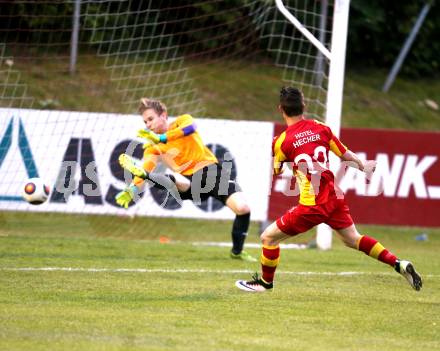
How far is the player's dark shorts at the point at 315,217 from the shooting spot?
27.7 ft

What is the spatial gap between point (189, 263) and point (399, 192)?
6257mm

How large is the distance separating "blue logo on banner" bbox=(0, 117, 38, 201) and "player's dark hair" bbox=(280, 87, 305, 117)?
285 inches

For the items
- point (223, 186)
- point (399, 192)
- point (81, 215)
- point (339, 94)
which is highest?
point (339, 94)

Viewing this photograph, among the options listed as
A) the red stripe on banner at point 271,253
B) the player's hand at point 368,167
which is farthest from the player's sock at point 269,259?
the player's hand at point 368,167

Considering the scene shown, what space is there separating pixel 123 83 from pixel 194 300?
37.3ft

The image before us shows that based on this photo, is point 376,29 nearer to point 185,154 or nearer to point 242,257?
point 185,154

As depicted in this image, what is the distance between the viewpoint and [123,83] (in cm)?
1911

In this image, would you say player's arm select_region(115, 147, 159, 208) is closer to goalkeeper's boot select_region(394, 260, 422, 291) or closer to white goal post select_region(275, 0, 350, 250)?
white goal post select_region(275, 0, 350, 250)

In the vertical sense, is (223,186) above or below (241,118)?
above

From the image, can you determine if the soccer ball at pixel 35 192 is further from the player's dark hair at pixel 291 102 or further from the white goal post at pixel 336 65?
the white goal post at pixel 336 65

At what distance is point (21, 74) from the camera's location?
18.5 metres

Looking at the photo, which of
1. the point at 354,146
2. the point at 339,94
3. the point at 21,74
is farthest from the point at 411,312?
the point at 21,74

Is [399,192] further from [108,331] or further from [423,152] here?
[108,331]

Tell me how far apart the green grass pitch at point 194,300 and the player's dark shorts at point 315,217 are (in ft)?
2.14
